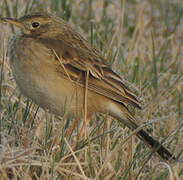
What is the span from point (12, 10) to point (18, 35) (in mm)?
2056

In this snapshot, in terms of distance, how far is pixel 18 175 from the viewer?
3.98m

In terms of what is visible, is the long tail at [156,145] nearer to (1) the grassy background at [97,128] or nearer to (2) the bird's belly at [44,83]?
(1) the grassy background at [97,128]

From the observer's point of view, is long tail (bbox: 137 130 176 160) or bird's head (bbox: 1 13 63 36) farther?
bird's head (bbox: 1 13 63 36)

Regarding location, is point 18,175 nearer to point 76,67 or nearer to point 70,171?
point 70,171

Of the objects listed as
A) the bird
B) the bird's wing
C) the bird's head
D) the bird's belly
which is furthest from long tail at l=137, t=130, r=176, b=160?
the bird's head

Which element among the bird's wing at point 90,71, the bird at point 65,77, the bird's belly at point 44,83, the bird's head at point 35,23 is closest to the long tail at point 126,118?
the bird at point 65,77

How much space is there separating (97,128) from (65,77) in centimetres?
60

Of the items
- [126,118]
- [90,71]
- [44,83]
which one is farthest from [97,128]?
[44,83]

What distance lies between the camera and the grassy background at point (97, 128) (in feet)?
13.3

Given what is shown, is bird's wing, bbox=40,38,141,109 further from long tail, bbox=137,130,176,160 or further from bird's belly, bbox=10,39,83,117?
long tail, bbox=137,130,176,160

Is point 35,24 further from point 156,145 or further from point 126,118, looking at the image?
point 156,145

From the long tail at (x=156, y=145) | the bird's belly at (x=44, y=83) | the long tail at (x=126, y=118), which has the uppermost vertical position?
the bird's belly at (x=44, y=83)

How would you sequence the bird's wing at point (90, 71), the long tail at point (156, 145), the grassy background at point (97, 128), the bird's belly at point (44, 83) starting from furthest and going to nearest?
1. the bird's wing at point (90, 71)
2. the long tail at point (156, 145)
3. the bird's belly at point (44, 83)
4. the grassy background at point (97, 128)

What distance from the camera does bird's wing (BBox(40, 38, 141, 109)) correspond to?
4738mm
